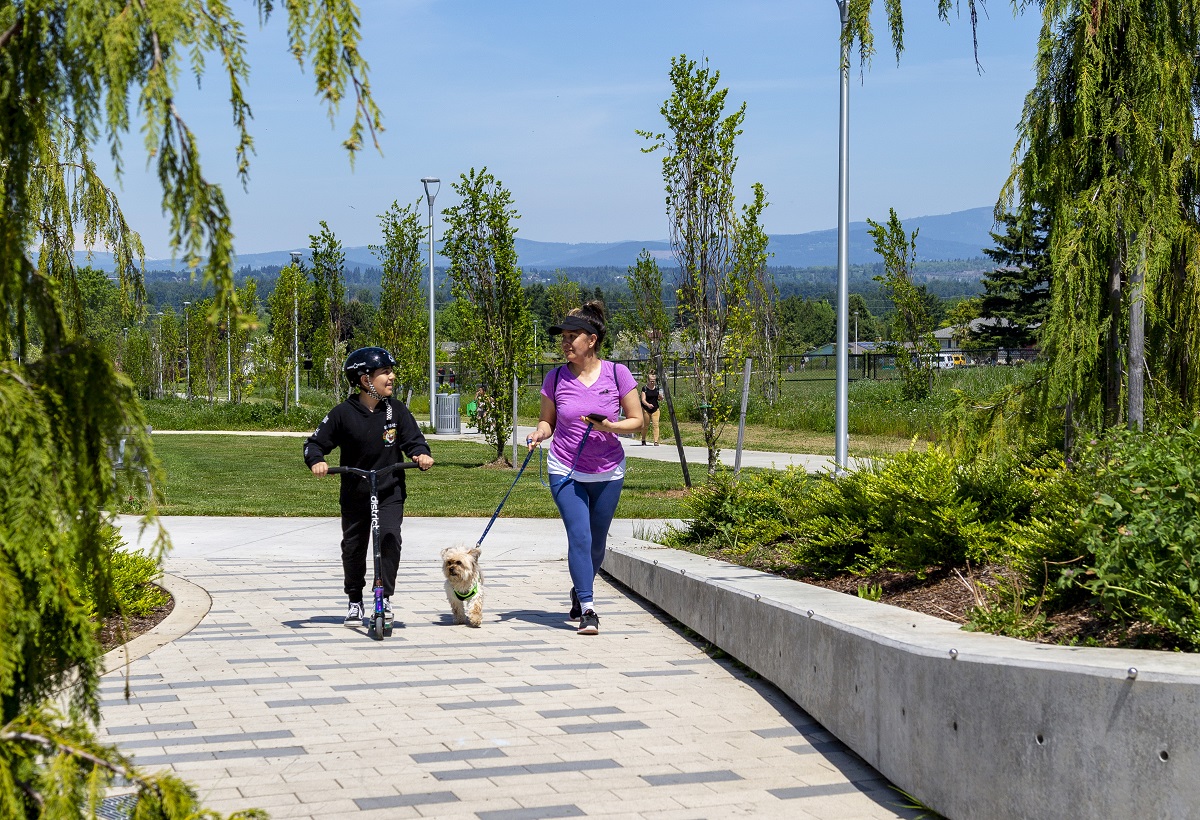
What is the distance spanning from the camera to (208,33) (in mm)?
2709

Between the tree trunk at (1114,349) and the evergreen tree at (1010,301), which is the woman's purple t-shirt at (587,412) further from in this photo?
the evergreen tree at (1010,301)

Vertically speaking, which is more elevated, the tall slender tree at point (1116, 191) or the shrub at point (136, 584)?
the tall slender tree at point (1116, 191)

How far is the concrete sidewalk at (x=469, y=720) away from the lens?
482 cm

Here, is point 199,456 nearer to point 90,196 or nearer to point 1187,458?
point 90,196

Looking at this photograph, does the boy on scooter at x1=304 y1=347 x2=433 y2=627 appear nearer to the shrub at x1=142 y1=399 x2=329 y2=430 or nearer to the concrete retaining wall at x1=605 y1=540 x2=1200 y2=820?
the concrete retaining wall at x1=605 y1=540 x2=1200 y2=820

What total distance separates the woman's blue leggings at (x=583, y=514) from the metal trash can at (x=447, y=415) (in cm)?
2759

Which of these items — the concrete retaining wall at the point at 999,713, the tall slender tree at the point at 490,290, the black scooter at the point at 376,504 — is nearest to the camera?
the concrete retaining wall at the point at 999,713

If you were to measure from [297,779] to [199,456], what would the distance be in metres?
24.2

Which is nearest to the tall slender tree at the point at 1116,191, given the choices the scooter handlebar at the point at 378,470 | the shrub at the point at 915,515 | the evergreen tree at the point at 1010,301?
the shrub at the point at 915,515

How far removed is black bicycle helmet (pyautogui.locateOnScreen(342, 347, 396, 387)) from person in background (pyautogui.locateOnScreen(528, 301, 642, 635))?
3.56ft

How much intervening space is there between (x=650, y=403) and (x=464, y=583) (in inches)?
70.5

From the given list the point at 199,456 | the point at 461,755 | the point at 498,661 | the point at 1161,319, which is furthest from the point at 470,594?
the point at 199,456

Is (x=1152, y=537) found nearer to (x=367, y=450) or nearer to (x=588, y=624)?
(x=588, y=624)

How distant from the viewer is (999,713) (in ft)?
14.2
